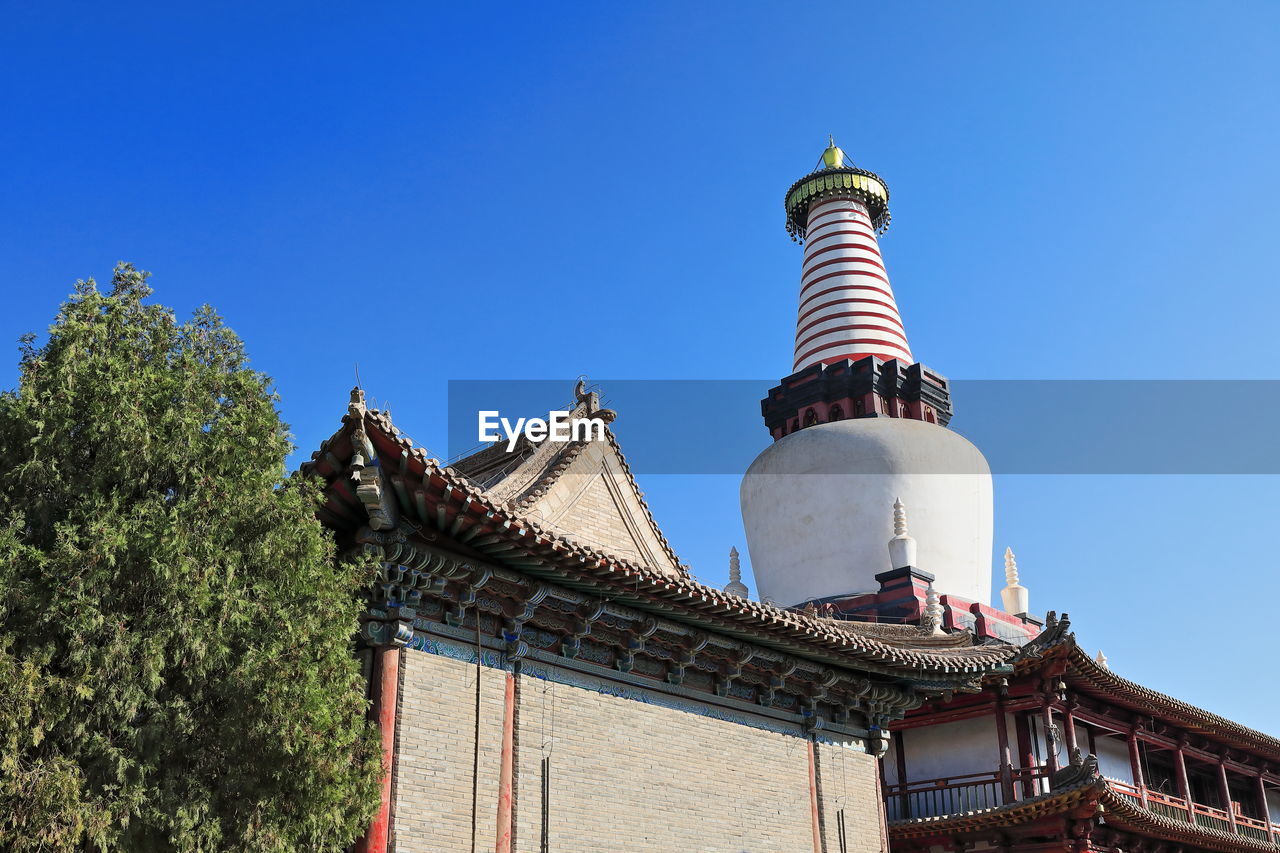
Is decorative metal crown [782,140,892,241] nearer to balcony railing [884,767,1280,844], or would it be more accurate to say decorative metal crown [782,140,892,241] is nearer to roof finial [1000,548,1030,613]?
roof finial [1000,548,1030,613]

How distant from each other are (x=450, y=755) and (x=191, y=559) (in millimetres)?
3903

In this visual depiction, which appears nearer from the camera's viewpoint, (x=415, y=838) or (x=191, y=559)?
(x=191, y=559)

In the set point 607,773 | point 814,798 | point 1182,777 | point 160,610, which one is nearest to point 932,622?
point 1182,777

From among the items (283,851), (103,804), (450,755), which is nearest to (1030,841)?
(450,755)

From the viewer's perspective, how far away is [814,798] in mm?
15586

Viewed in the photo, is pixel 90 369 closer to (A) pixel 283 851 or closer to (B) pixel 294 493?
(B) pixel 294 493

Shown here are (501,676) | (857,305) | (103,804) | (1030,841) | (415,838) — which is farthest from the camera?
(857,305)

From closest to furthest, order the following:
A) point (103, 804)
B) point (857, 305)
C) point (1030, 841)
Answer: point (103, 804) → point (1030, 841) → point (857, 305)

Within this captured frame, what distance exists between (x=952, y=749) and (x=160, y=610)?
17.4 metres

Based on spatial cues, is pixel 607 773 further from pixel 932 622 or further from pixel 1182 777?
pixel 1182 777

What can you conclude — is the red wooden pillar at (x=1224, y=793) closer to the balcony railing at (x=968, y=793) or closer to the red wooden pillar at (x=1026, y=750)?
the balcony railing at (x=968, y=793)

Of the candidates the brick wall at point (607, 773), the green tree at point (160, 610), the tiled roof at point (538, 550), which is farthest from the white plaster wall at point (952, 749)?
the green tree at point (160, 610)

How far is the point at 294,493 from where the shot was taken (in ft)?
31.4

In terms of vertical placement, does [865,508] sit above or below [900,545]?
above
